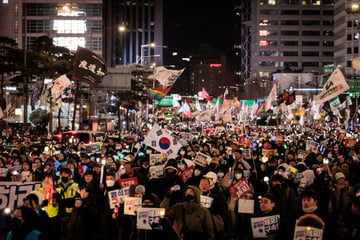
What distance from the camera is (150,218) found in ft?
26.1

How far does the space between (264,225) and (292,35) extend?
131270mm

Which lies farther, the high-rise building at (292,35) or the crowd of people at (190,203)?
the high-rise building at (292,35)

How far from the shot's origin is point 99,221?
28.1 ft

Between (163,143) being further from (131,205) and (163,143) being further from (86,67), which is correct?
(86,67)

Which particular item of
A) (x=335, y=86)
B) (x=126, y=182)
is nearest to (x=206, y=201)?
(x=126, y=182)

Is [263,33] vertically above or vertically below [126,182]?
above

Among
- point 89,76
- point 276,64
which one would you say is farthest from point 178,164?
point 276,64

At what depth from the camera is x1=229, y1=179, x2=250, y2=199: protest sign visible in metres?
9.47

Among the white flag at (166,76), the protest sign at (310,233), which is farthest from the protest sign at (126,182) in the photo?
the white flag at (166,76)

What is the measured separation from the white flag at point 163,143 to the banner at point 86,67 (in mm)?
5940

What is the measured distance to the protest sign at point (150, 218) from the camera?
791 centimetres

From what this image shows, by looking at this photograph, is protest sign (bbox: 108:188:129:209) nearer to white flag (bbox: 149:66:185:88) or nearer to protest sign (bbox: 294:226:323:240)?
protest sign (bbox: 294:226:323:240)

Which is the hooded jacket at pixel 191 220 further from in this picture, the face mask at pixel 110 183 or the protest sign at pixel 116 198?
the face mask at pixel 110 183

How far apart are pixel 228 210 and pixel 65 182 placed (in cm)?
285
